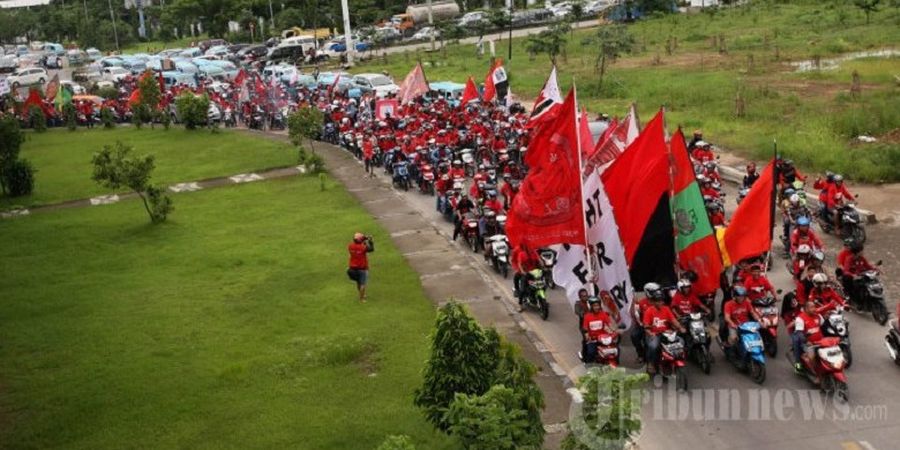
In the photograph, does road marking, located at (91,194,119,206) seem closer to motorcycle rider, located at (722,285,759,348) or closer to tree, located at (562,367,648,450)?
motorcycle rider, located at (722,285,759,348)

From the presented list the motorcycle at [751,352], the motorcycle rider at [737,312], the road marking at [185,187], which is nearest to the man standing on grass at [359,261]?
the motorcycle rider at [737,312]

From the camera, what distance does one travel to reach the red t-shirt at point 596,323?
12.4 m

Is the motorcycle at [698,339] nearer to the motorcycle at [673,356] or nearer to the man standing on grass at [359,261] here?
the motorcycle at [673,356]

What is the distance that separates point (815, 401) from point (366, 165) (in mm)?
20004

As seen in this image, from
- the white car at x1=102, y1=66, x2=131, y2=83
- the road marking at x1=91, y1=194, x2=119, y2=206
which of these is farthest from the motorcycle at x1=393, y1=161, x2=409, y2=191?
the white car at x1=102, y1=66, x2=131, y2=83

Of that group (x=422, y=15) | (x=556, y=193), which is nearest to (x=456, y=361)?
(x=556, y=193)

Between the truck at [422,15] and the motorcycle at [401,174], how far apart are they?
49.3m

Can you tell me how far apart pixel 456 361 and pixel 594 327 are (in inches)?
132

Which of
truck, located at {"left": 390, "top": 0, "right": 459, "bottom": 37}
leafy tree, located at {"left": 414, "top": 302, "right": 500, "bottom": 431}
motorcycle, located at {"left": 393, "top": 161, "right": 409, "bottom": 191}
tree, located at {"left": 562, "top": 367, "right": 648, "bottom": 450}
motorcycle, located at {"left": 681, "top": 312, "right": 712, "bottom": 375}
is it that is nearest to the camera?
tree, located at {"left": 562, "top": 367, "right": 648, "bottom": 450}

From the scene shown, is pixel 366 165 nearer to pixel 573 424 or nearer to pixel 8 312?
pixel 8 312

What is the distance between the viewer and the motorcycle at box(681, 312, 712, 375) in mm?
12328

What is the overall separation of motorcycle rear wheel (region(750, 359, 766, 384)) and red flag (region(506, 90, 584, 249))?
284 cm

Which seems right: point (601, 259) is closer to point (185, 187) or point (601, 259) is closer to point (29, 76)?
point (185, 187)

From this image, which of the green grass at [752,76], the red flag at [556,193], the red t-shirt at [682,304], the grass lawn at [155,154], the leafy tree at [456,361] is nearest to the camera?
the leafy tree at [456,361]
